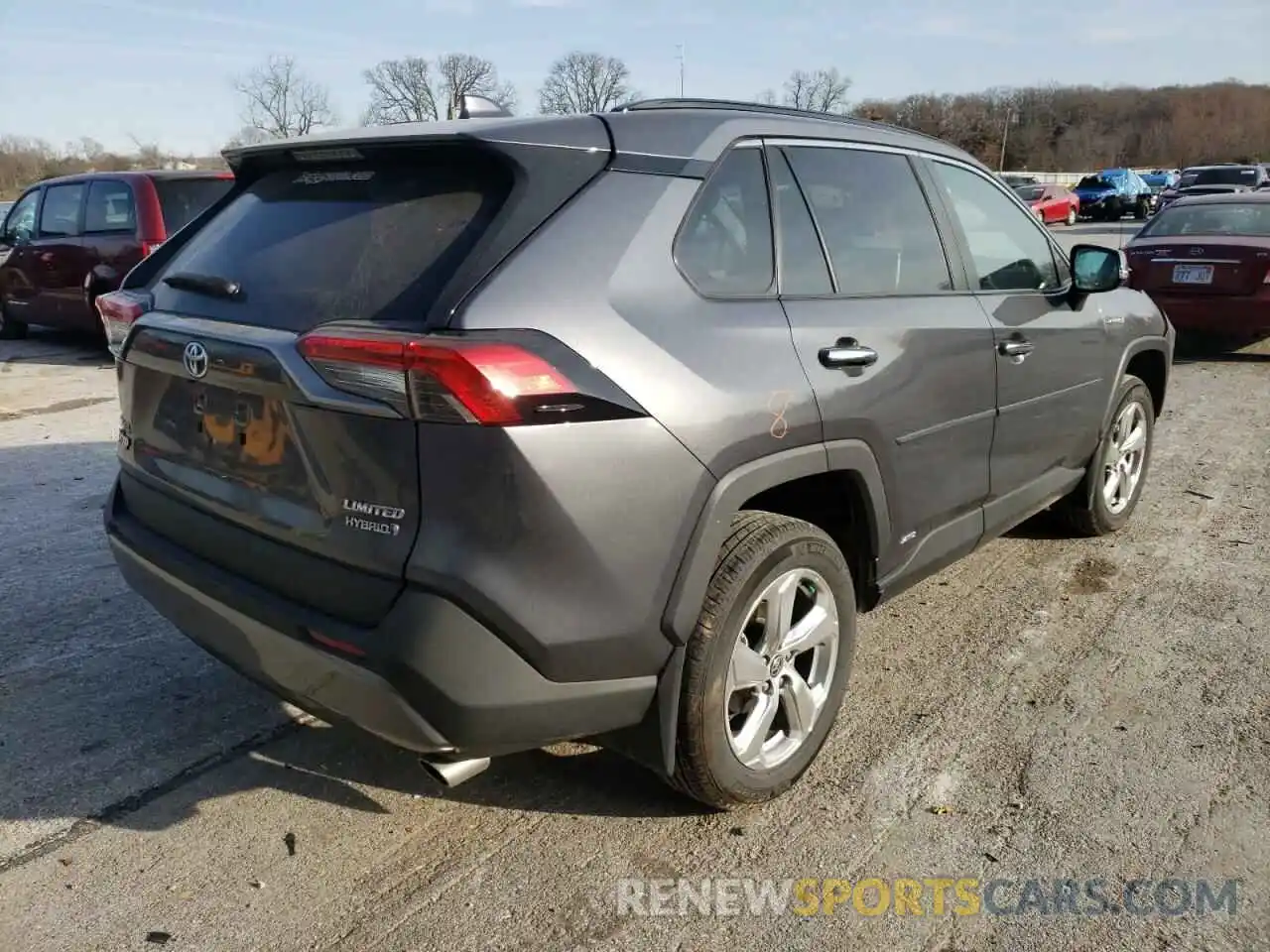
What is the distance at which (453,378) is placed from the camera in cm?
209

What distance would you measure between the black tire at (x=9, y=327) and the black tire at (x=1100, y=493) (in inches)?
455

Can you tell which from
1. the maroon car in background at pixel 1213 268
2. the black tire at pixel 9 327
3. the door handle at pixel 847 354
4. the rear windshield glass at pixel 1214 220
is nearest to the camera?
the door handle at pixel 847 354

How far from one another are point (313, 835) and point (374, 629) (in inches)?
33.7

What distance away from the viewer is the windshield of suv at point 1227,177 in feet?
87.6

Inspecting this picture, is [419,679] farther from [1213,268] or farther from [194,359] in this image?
[1213,268]

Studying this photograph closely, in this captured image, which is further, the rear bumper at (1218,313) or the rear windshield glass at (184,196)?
the rear windshield glass at (184,196)

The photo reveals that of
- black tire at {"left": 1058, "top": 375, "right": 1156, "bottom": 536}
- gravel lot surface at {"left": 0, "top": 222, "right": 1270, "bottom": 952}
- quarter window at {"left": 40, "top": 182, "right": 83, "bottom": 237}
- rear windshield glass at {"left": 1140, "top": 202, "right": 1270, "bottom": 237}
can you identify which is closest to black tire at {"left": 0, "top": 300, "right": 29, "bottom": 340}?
quarter window at {"left": 40, "top": 182, "right": 83, "bottom": 237}

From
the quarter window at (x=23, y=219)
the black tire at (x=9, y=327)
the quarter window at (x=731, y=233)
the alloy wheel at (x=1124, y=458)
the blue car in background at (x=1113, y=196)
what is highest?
the quarter window at (x=731, y=233)

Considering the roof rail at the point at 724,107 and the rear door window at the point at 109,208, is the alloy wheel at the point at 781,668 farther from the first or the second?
the rear door window at the point at 109,208

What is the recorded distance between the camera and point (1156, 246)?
988cm

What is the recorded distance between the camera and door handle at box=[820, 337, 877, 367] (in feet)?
9.30

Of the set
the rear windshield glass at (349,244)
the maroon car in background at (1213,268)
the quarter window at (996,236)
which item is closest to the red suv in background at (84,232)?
the rear windshield glass at (349,244)

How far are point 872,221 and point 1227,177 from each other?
29.2m

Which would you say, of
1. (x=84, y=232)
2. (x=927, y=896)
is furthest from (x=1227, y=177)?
(x=927, y=896)
